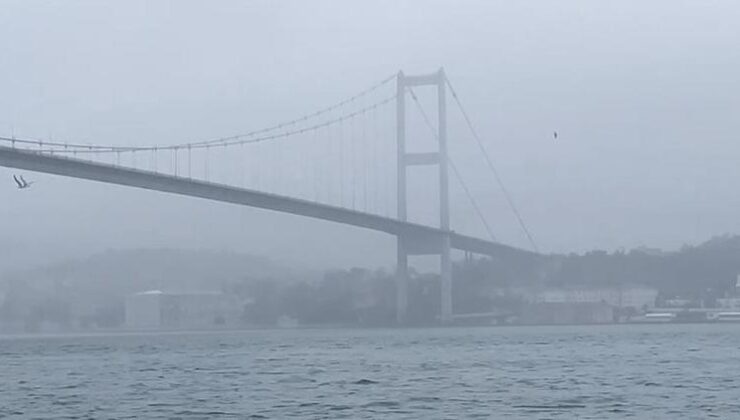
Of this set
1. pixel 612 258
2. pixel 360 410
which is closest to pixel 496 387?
pixel 360 410

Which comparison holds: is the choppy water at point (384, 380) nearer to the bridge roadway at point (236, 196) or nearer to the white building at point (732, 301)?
the bridge roadway at point (236, 196)

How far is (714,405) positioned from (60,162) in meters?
22.7

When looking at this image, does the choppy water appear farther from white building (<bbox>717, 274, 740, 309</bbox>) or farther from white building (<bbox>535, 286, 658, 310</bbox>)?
white building (<bbox>717, 274, 740, 309</bbox>)

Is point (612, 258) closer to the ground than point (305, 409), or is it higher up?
higher up

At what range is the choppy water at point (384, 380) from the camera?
1806 centimetres

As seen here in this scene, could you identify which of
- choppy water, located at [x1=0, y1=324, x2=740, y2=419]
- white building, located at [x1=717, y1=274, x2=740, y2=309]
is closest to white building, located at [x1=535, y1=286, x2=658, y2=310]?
white building, located at [x1=717, y1=274, x2=740, y2=309]

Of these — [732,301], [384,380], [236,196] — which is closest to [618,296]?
[732,301]

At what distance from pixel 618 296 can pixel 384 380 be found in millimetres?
41570

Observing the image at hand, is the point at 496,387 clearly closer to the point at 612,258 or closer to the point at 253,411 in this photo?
the point at 253,411

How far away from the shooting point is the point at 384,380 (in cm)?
2314

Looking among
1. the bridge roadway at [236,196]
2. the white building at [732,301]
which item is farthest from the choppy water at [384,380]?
the white building at [732,301]

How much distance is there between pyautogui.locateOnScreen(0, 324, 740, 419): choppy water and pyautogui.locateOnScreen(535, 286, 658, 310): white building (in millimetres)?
22710

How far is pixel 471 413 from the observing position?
56.9 ft

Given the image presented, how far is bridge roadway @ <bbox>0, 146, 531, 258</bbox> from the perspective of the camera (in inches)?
1476
